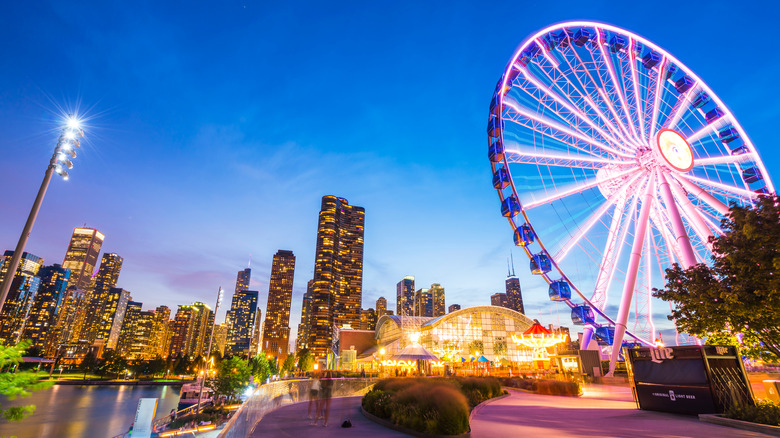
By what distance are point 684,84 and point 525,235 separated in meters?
17.2

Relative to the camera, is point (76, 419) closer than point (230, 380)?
No

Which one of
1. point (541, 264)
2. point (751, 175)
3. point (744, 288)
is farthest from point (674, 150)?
point (744, 288)

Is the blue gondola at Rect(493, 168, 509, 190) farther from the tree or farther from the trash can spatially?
the trash can

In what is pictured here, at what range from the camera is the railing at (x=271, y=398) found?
8.03m

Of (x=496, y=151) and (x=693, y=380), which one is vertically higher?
(x=496, y=151)

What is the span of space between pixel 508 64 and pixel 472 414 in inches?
961

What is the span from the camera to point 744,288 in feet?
40.4

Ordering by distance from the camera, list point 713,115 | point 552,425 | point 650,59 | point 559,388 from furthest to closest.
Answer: point 713,115, point 650,59, point 559,388, point 552,425

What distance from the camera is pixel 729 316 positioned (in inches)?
512

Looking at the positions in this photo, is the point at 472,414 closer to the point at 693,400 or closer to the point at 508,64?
the point at 693,400

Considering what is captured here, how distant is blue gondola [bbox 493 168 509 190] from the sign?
81.9ft

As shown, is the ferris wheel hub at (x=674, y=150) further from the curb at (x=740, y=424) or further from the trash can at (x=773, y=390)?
the curb at (x=740, y=424)

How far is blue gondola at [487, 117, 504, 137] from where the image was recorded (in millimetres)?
29234

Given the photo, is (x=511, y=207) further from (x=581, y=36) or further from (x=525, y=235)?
(x=581, y=36)
